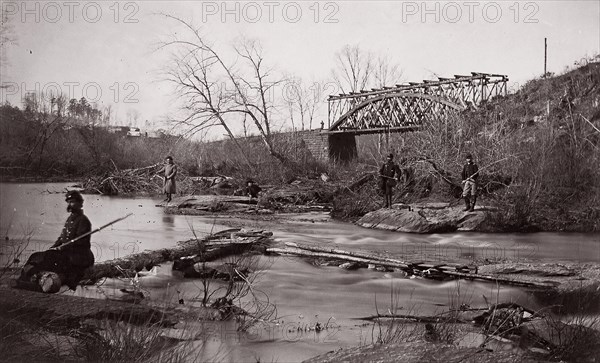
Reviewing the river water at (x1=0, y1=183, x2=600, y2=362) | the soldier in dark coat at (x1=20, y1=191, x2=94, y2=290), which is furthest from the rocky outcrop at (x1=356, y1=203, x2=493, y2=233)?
the soldier in dark coat at (x1=20, y1=191, x2=94, y2=290)

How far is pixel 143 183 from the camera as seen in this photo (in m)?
7.93

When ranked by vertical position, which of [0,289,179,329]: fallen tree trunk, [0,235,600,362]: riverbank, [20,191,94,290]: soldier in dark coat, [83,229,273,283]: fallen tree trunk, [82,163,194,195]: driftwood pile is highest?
[82,163,194,195]: driftwood pile

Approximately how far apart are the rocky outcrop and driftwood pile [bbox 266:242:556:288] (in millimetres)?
5699

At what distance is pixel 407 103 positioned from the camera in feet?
98.9

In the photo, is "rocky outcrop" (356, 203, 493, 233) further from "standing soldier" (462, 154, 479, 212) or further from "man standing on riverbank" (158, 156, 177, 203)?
"man standing on riverbank" (158, 156, 177, 203)

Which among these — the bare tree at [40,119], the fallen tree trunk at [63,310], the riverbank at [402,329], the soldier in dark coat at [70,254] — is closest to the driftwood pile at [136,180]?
the bare tree at [40,119]

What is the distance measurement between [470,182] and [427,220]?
5.93 ft

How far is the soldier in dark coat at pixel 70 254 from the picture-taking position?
205 inches

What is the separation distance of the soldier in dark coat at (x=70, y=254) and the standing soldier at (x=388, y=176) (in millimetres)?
11665

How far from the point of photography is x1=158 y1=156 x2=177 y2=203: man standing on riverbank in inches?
287

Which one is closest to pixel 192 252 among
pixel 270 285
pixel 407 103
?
pixel 270 285

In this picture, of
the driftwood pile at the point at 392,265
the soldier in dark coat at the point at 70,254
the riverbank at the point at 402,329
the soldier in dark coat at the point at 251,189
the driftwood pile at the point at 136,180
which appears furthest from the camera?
the soldier in dark coat at the point at 251,189

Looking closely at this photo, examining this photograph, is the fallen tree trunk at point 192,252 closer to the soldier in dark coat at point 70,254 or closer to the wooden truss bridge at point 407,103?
the soldier in dark coat at point 70,254

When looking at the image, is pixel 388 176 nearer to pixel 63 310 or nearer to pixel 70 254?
pixel 70 254
